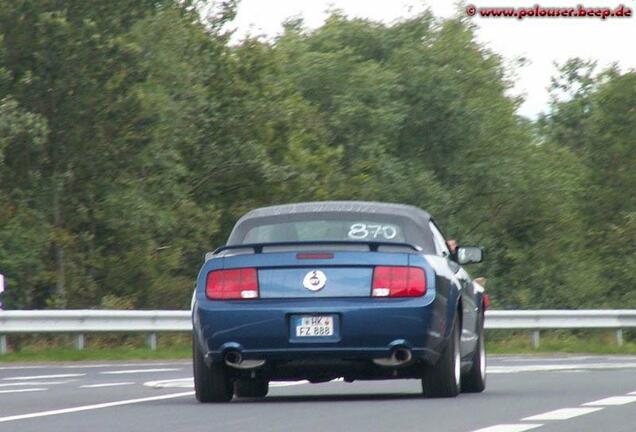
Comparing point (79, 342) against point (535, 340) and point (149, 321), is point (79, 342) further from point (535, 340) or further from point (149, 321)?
point (535, 340)

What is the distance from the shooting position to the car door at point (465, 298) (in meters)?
14.3

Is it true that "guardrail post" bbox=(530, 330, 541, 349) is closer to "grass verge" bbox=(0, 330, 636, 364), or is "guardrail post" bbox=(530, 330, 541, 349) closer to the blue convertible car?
"grass verge" bbox=(0, 330, 636, 364)

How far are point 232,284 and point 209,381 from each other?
0.76 meters

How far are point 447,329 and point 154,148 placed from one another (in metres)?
29.9

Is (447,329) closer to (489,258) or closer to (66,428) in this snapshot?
(66,428)

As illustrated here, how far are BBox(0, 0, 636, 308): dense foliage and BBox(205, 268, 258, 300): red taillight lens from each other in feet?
75.4

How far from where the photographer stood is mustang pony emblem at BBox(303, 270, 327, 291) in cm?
1318

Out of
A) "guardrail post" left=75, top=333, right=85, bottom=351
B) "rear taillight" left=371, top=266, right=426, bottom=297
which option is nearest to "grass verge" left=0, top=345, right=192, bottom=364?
"guardrail post" left=75, top=333, right=85, bottom=351

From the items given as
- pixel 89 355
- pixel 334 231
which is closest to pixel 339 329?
pixel 334 231

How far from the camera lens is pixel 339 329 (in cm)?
1312

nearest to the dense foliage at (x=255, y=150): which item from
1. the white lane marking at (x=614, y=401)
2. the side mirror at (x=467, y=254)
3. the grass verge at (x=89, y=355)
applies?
the grass verge at (x=89, y=355)

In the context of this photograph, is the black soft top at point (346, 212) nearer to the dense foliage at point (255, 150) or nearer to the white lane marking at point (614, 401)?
the white lane marking at point (614, 401)

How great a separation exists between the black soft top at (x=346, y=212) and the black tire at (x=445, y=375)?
721 millimetres

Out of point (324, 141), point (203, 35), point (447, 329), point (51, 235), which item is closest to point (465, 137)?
point (324, 141)
